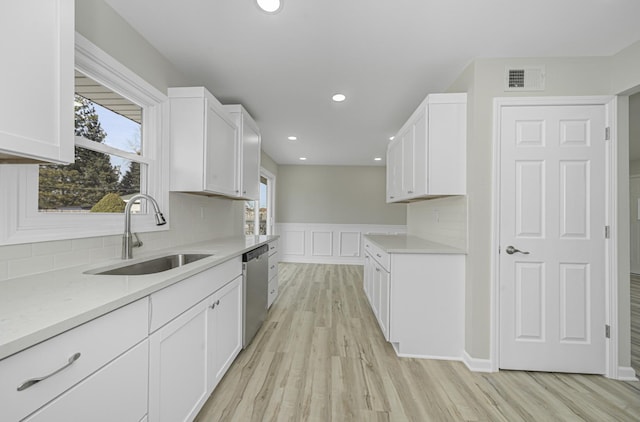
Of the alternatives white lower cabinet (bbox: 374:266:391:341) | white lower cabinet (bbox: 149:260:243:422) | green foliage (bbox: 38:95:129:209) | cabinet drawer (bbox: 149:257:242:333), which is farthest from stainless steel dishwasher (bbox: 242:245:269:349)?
white lower cabinet (bbox: 374:266:391:341)

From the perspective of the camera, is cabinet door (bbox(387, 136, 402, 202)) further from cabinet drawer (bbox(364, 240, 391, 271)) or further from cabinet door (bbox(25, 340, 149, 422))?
cabinet door (bbox(25, 340, 149, 422))

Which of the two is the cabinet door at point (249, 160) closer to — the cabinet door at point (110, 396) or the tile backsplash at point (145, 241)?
the tile backsplash at point (145, 241)

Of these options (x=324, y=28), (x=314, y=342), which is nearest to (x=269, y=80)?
(x=324, y=28)

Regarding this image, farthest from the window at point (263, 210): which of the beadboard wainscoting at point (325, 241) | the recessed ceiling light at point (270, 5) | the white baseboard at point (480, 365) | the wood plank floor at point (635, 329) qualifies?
the wood plank floor at point (635, 329)

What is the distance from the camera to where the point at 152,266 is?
184cm

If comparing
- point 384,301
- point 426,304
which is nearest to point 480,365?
point 426,304

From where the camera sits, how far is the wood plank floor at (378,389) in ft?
5.34

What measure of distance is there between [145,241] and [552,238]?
10.2ft

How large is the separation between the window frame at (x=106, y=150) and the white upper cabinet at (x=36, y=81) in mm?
238

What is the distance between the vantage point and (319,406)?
5.51 ft

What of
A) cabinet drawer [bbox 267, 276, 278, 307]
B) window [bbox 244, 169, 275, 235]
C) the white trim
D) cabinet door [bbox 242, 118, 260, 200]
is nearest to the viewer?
the white trim

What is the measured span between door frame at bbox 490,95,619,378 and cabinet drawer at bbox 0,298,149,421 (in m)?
2.37

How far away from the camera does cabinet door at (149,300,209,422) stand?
1142mm

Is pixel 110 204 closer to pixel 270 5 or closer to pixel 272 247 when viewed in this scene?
pixel 270 5
